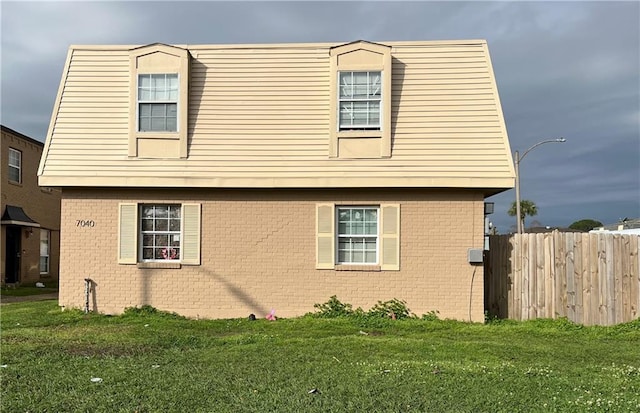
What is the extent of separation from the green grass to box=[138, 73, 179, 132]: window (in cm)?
418

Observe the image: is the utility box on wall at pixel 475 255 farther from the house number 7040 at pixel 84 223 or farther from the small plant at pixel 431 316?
the house number 7040 at pixel 84 223

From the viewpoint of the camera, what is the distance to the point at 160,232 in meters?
11.4

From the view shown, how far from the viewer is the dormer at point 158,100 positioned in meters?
11.3

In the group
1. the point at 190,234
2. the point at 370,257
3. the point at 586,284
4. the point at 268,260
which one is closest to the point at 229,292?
the point at 268,260

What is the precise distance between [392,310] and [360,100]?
4527mm

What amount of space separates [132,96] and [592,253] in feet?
33.7

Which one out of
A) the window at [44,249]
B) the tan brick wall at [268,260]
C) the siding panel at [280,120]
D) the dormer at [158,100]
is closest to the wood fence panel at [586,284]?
the tan brick wall at [268,260]

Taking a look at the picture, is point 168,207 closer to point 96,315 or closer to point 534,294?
point 96,315

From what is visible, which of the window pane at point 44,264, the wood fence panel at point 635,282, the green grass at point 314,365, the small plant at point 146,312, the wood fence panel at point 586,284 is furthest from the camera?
the window pane at point 44,264

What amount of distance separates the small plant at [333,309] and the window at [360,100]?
147 inches

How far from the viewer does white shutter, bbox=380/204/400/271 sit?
10.8m

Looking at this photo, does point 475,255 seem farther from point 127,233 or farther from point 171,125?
point 127,233

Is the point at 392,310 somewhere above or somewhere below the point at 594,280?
below

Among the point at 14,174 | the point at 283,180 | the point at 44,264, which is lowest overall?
the point at 44,264
